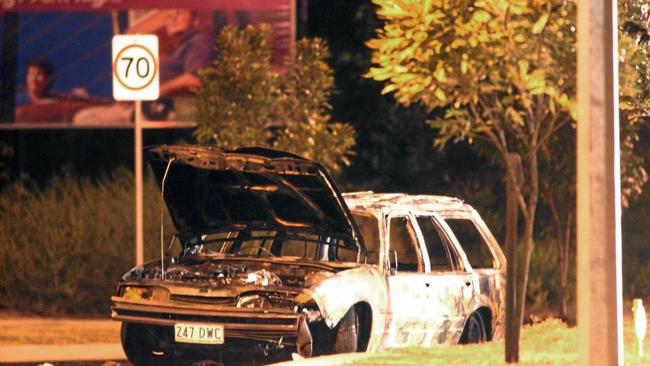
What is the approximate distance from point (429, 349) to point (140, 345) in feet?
7.80

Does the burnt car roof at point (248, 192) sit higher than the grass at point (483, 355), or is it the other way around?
the burnt car roof at point (248, 192)

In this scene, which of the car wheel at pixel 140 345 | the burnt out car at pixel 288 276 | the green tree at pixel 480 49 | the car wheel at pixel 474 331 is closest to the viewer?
the burnt out car at pixel 288 276

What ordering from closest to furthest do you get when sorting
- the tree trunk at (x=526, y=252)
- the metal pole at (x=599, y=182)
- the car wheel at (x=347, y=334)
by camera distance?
the metal pole at (x=599, y=182), the car wheel at (x=347, y=334), the tree trunk at (x=526, y=252)

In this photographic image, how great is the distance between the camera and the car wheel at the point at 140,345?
13086mm

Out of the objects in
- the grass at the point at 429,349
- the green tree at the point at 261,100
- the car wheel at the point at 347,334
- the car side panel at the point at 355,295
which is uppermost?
the green tree at the point at 261,100

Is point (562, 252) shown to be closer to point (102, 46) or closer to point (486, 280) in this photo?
point (486, 280)

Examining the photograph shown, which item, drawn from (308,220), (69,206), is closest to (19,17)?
(69,206)

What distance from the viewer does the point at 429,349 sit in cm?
1291

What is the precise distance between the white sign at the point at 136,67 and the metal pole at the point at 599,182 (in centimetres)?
642

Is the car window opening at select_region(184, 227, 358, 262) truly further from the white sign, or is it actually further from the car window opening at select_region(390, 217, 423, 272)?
the white sign

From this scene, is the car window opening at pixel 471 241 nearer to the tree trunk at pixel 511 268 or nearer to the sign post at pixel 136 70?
the sign post at pixel 136 70

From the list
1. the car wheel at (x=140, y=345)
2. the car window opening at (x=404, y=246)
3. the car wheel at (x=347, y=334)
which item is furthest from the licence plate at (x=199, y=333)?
the car window opening at (x=404, y=246)

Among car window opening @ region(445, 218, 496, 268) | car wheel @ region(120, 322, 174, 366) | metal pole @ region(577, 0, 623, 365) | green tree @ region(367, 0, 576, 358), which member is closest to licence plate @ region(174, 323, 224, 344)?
car wheel @ region(120, 322, 174, 366)

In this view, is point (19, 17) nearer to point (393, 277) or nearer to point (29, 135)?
point (29, 135)
